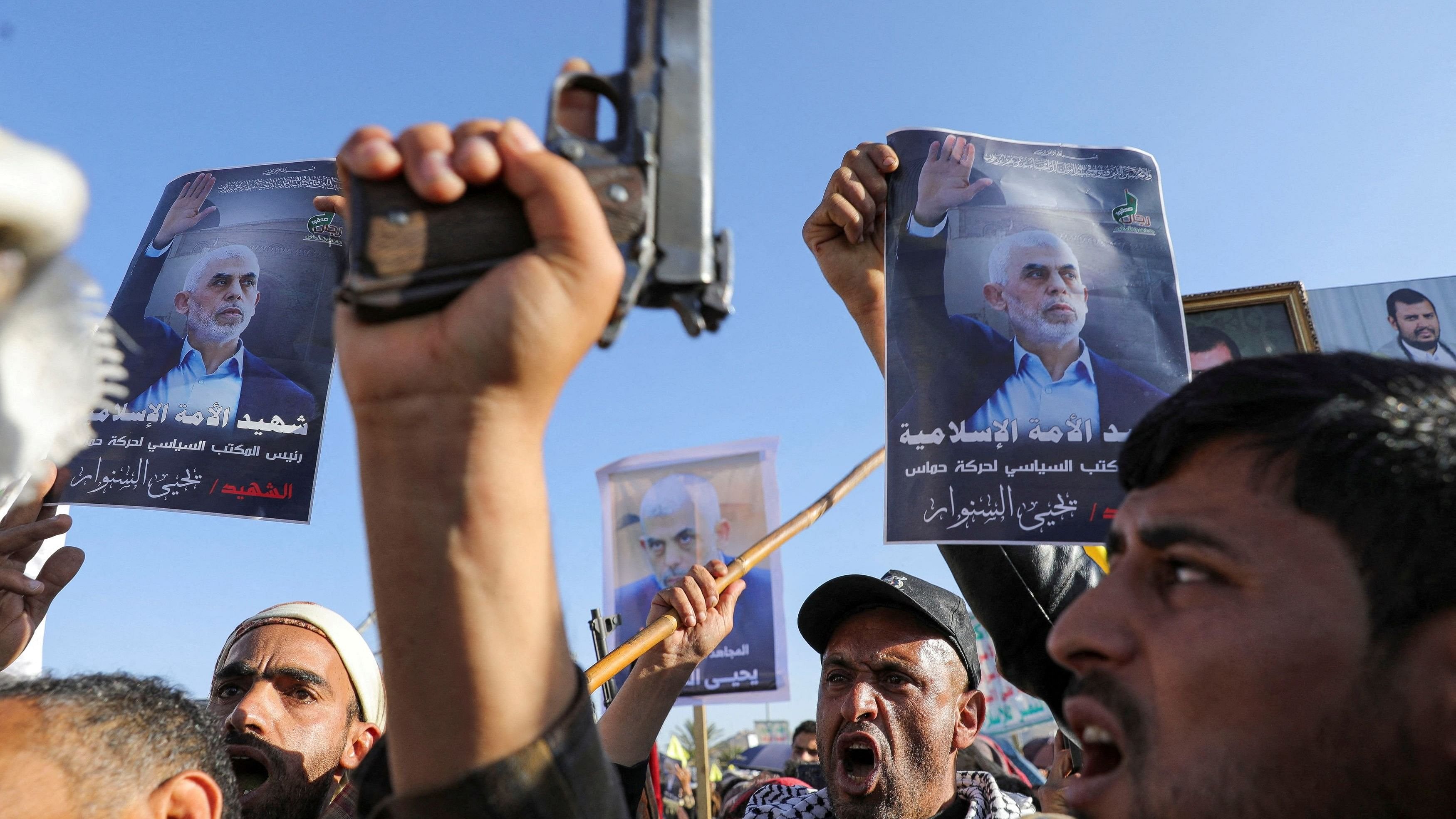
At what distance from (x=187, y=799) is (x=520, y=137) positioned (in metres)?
1.60

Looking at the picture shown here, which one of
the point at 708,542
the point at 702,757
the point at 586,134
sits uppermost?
the point at 708,542

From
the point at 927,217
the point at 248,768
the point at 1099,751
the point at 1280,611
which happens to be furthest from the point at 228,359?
the point at 1280,611

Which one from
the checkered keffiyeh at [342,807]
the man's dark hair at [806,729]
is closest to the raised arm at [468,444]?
the checkered keffiyeh at [342,807]

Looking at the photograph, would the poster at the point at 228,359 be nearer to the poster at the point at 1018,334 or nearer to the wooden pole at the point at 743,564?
the wooden pole at the point at 743,564

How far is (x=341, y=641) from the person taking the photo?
10.6 ft

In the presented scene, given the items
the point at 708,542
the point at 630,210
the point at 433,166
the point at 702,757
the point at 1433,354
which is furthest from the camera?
the point at 702,757

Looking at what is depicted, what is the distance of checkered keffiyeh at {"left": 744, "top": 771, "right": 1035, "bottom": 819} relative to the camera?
2.94 m

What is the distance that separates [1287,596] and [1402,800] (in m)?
0.24

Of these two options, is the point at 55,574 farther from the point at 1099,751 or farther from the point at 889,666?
the point at 1099,751

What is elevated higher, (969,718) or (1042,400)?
(1042,400)

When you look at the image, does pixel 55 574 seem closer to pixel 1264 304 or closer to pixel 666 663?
pixel 666 663

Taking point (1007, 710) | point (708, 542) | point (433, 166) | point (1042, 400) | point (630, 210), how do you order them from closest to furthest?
point (433, 166) → point (630, 210) → point (1042, 400) → point (708, 542) → point (1007, 710)

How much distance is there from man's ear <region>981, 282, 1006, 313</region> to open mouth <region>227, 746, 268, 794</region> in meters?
2.32

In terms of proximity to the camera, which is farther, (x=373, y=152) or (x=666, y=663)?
(x=666, y=663)
